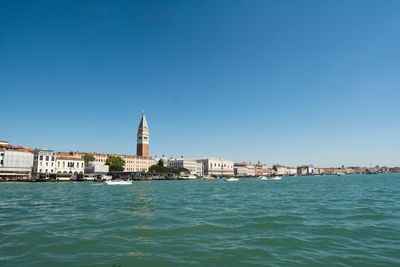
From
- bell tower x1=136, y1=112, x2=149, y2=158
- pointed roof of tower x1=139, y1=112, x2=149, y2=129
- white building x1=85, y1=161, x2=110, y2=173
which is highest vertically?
pointed roof of tower x1=139, y1=112, x2=149, y2=129

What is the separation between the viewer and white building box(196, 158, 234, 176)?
17440cm

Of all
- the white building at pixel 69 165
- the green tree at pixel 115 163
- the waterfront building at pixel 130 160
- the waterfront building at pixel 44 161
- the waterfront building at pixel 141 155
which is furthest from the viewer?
the waterfront building at pixel 141 155

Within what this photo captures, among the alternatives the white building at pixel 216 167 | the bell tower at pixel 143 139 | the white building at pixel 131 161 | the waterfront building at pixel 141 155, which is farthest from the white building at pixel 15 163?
the white building at pixel 216 167

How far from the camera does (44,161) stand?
313 ft

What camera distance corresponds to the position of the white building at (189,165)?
532ft

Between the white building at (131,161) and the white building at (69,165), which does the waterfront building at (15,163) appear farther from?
the white building at (131,161)

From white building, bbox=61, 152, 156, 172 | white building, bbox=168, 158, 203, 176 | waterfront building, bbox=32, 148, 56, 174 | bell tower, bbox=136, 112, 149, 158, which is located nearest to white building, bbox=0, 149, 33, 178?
waterfront building, bbox=32, 148, 56, 174

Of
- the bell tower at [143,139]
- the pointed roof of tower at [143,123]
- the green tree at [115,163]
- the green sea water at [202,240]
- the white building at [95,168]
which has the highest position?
the pointed roof of tower at [143,123]

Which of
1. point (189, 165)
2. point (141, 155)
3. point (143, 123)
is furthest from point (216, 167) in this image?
point (143, 123)

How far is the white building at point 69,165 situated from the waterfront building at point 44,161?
2.00 metres

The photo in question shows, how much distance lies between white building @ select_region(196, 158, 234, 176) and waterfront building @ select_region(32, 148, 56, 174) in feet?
292

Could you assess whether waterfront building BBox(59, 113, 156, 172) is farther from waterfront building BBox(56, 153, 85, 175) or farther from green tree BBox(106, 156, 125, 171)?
waterfront building BBox(56, 153, 85, 175)

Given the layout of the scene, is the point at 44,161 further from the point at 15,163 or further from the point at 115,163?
the point at 115,163

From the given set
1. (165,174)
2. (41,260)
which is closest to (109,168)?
(165,174)
